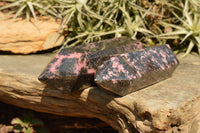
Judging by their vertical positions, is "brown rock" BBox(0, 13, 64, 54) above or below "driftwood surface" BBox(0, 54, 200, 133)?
above

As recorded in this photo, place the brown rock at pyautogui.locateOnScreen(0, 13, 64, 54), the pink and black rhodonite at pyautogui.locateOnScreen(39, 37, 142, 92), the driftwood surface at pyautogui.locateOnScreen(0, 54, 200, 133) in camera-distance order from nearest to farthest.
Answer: the driftwood surface at pyautogui.locateOnScreen(0, 54, 200, 133) → the pink and black rhodonite at pyautogui.locateOnScreen(39, 37, 142, 92) → the brown rock at pyautogui.locateOnScreen(0, 13, 64, 54)

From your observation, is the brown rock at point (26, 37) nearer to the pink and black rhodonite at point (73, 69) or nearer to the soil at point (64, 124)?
the soil at point (64, 124)

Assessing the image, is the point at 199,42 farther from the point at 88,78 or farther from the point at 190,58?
the point at 88,78

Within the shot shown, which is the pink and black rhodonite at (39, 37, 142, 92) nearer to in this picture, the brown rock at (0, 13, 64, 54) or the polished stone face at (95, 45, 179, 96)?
the polished stone face at (95, 45, 179, 96)

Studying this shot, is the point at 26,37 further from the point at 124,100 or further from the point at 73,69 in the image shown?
the point at 124,100

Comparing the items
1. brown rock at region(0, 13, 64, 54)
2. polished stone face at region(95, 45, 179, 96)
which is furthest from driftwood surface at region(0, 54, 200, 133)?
brown rock at region(0, 13, 64, 54)

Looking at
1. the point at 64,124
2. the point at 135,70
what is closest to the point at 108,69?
the point at 135,70

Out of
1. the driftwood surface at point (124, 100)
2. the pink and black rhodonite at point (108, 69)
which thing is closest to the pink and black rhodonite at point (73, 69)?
the pink and black rhodonite at point (108, 69)
